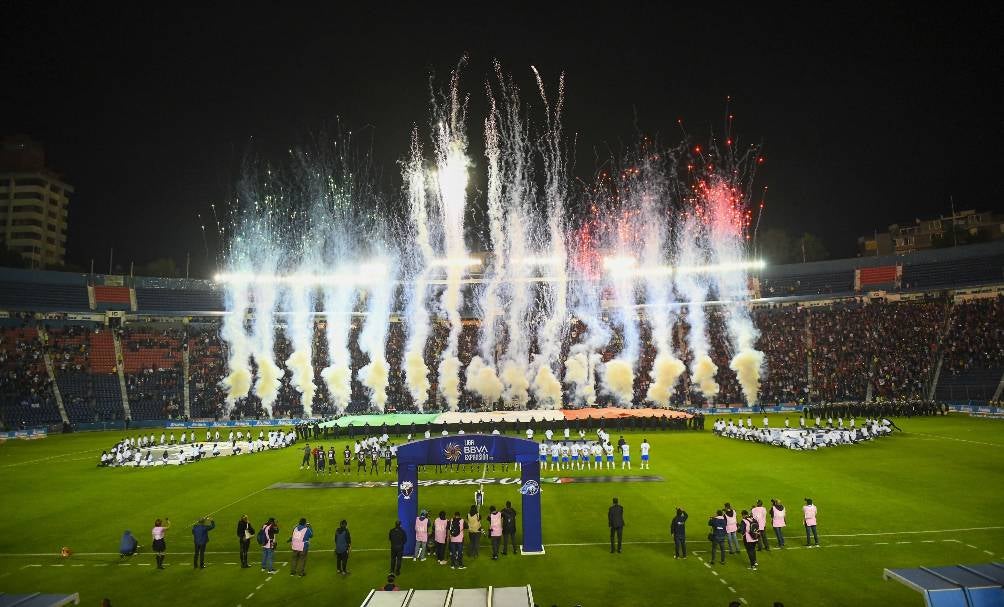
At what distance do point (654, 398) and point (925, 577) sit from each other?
147ft

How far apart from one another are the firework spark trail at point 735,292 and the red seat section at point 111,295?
191 ft

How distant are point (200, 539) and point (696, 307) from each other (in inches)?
2245

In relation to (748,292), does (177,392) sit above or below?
below

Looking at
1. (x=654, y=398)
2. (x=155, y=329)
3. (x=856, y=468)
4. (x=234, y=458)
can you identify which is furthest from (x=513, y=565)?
(x=155, y=329)

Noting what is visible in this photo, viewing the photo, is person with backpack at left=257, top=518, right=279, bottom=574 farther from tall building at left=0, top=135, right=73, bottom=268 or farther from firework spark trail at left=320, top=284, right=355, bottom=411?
tall building at left=0, top=135, right=73, bottom=268

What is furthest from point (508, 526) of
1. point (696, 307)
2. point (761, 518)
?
point (696, 307)

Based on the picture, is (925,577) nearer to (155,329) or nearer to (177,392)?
(177,392)

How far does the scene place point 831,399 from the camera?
53500mm

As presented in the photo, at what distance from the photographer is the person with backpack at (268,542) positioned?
15.1 m

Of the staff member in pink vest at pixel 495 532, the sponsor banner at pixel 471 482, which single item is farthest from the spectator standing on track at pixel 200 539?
the sponsor banner at pixel 471 482

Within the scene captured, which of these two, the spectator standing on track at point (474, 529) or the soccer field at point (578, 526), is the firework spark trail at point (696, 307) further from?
the spectator standing on track at point (474, 529)

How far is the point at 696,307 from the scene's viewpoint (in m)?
64.7

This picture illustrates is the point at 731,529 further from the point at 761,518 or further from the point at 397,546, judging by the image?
the point at 397,546

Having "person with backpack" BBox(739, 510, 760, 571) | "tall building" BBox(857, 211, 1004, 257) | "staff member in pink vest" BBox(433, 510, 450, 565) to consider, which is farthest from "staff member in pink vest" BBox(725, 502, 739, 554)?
"tall building" BBox(857, 211, 1004, 257)
